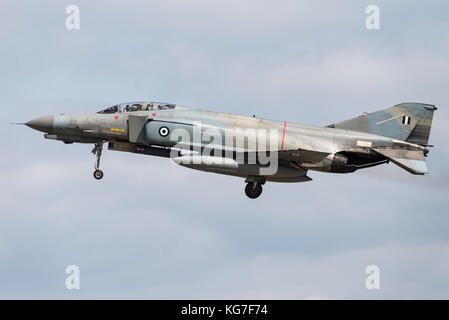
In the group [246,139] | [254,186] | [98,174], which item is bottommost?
[254,186]

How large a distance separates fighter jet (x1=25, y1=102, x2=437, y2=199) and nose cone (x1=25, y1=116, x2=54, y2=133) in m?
0.04

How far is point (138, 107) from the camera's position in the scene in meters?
33.2

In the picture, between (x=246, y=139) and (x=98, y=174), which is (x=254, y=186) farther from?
(x=98, y=174)

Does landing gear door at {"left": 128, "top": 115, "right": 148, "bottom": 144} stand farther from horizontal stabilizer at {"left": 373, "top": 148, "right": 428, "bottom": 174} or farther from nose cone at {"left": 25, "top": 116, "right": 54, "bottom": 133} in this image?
horizontal stabilizer at {"left": 373, "top": 148, "right": 428, "bottom": 174}

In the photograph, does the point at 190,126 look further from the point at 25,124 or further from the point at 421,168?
the point at 421,168

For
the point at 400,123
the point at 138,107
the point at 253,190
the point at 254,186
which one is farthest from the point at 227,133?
the point at 400,123

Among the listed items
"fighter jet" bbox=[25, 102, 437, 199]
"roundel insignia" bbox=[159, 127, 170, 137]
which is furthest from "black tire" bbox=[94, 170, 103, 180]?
"roundel insignia" bbox=[159, 127, 170, 137]

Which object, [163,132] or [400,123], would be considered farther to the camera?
[400,123]

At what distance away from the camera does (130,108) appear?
3325cm

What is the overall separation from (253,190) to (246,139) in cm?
241

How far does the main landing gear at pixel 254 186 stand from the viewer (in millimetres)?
33438

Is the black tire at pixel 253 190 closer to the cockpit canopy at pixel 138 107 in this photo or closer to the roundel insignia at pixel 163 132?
the roundel insignia at pixel 163 132

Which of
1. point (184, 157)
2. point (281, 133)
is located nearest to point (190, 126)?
point (184, 157)

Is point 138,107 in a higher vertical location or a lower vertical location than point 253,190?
higher
